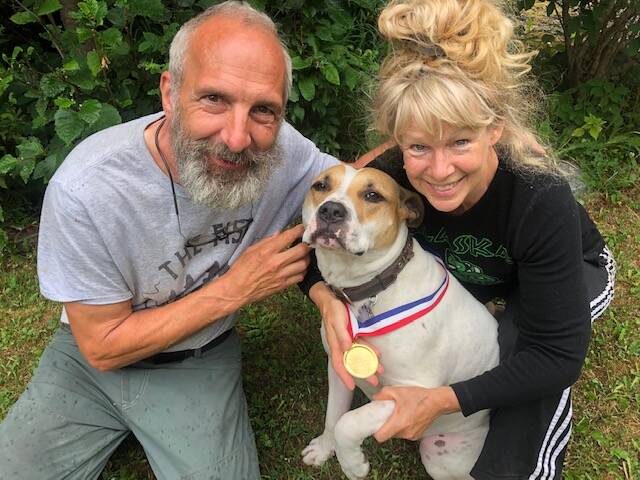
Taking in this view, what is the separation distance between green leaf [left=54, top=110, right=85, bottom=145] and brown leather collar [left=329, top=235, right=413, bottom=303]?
6.12ft

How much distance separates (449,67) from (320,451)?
6.24ft

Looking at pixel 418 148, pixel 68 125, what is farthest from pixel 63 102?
pixel 418 148

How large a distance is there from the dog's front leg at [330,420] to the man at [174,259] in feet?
1.02

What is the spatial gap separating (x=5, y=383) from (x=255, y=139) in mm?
2211

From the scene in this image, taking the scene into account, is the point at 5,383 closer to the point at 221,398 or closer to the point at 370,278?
the point at 221,398

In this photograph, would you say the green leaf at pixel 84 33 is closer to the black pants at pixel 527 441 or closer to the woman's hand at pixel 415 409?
the woman's hand at pixel 415 409

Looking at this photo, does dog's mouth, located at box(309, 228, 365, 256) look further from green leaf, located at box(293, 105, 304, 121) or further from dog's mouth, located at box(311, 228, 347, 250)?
green leaf, located at box(293, 105, 304, 121)

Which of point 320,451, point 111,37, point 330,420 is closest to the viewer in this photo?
point 330,420

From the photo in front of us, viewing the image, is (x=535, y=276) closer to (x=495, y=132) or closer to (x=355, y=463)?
(x=495, y=132)

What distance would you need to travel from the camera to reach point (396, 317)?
239 cm

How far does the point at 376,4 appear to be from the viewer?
4.07m

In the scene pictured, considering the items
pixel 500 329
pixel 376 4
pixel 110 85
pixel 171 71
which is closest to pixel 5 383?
pixel 110 85

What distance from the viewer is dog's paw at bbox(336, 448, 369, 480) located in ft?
7.91

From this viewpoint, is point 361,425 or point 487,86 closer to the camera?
point 487,86
